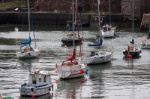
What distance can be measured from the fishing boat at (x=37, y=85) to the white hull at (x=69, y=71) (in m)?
6.04

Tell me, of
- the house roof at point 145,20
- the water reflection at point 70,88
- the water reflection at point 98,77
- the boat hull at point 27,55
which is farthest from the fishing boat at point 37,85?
the house roof at point 145,20

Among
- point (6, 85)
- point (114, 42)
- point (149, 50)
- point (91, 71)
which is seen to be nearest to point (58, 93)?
point (6, 85)

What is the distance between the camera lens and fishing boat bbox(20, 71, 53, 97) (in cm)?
4847

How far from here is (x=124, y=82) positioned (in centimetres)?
5572

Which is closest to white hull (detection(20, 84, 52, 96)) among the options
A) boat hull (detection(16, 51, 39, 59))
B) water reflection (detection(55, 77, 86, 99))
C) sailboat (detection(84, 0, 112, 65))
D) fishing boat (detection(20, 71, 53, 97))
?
fishing boat (detection(20, 71, 53, 97))

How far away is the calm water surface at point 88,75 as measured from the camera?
168 feet

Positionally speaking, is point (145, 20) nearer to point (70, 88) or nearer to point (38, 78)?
point (70, 88)

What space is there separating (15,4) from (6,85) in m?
77.6

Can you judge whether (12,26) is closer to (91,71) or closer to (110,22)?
(110,22)

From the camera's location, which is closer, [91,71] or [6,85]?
[6,85]

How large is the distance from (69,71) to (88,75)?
12.1 feet

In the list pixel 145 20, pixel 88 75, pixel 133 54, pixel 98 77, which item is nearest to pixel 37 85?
pixel 98 77

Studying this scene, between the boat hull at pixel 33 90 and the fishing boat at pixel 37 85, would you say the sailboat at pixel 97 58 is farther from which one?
the boat hull at pixel 33 90

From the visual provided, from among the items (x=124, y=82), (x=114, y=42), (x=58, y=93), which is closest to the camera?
(x=58, y=93)
